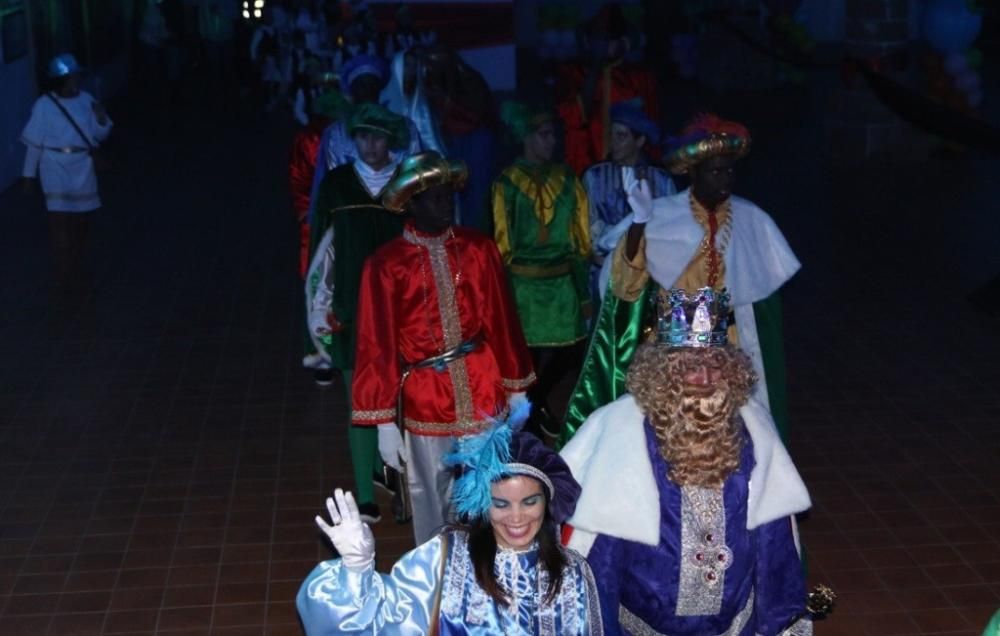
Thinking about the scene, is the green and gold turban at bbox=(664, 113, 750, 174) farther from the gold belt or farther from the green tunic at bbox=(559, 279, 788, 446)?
the gold belt

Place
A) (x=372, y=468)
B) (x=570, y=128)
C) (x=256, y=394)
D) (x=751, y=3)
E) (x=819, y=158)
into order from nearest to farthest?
1. (x=372, y=468)
2. (x=256, y=394)
3. (x=570, y=128)
4. (x=819, y=158)
5. (x=751, y=3)

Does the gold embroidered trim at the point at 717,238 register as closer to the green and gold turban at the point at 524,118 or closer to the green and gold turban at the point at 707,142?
the green and gold turban at the point at 707,142

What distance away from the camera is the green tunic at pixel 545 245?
7020mm

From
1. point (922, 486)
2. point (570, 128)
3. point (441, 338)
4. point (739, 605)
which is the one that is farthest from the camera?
point (570, 128)

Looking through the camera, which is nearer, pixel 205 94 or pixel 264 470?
pixel 264 470

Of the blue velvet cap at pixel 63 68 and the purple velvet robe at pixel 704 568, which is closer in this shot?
the purple velvet robe at pixel 704 568

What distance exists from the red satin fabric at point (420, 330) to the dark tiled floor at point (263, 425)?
42.5 inches

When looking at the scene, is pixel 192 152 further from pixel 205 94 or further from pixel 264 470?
pixel 264 470

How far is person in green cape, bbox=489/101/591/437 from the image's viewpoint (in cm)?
702

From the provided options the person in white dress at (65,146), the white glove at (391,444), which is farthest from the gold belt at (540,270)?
the person in white dress at (65,146)

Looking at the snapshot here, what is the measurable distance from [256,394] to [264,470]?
122 cm

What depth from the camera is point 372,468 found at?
6512 millimetres

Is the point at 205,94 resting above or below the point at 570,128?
below

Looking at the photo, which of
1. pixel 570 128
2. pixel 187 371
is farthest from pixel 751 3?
pixel 187 371
